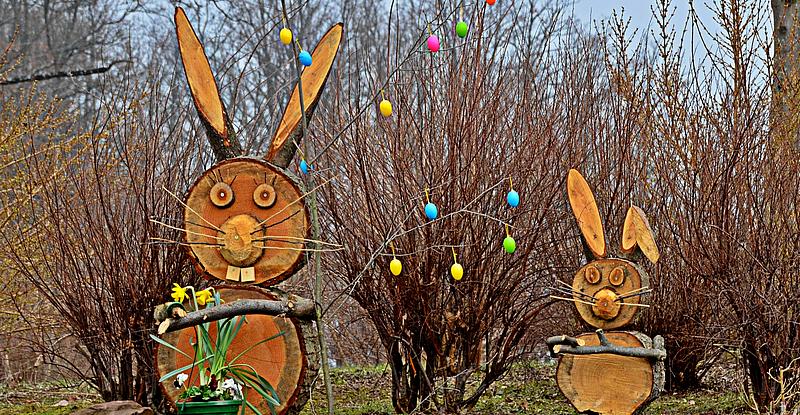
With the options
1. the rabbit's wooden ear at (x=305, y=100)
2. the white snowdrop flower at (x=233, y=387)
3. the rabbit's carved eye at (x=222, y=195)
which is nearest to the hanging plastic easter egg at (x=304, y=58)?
the rabbit's wooden ear at (x=305, y=100)

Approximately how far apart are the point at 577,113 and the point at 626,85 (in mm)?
509

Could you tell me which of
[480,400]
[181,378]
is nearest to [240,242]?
[181,378]

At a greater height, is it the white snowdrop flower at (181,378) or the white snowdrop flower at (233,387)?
the white snowdrop flower at (181,378)

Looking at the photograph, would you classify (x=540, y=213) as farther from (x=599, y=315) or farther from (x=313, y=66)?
(x=313, y=66)

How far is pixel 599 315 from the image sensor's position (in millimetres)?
4938

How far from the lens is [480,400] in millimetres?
6270

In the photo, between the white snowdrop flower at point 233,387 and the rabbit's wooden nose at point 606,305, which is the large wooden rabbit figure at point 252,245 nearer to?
the white snowdrop flower at point 233,387

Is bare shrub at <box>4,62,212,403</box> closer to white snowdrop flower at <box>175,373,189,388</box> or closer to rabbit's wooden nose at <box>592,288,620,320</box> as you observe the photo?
white snowdrop flower at <box>175,373,189,388</box>

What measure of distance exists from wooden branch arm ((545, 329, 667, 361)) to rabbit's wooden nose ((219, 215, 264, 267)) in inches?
72.0

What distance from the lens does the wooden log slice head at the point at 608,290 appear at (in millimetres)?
4852

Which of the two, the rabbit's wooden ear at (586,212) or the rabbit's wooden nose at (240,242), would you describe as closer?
the rabbit's wooden nose at (240,242)

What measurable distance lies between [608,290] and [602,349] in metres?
0.37

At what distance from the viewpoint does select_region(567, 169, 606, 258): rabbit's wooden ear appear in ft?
16.5

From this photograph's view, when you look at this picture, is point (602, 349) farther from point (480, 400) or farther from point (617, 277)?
point (480, 400)
